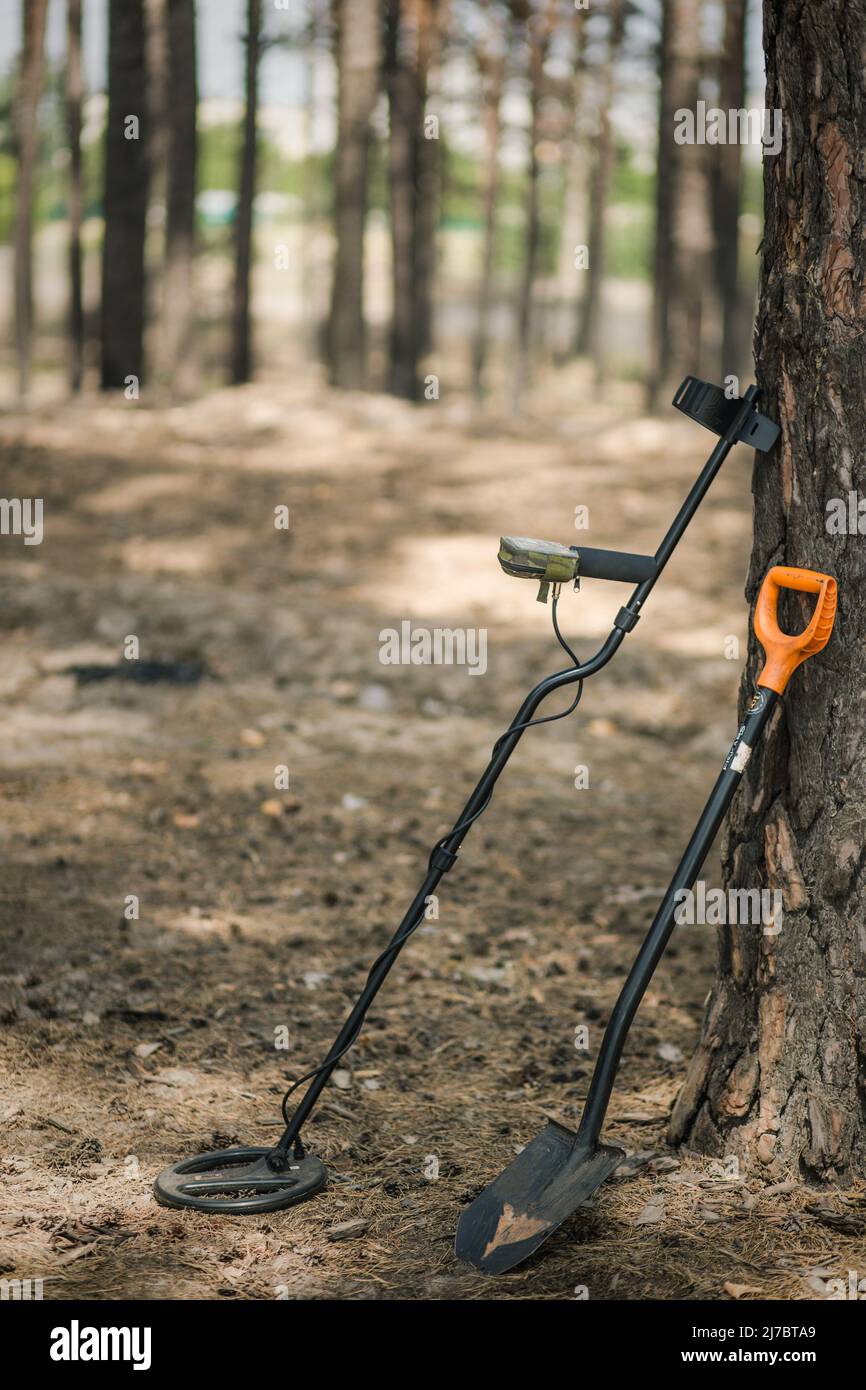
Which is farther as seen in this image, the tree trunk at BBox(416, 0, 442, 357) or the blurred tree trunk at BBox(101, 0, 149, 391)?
the tree trunk at BBox(416, 0, 442, 357)

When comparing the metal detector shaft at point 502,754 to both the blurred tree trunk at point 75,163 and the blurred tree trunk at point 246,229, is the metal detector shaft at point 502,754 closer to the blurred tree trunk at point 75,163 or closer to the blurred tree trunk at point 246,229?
the blurred tree trunk at point 246,229

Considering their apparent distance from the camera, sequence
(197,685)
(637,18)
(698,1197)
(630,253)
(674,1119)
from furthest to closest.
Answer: (630,253), (637,18), (197,685), (674,1119), (698,1197)

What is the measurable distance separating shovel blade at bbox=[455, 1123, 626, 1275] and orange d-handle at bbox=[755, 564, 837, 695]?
1.18 m

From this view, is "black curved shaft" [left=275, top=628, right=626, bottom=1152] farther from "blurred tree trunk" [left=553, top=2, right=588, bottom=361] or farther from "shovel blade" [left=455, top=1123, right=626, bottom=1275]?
"blurred tree trunk" [left=553, top=2, right=588, bottom=361]

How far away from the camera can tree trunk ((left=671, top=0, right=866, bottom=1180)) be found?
9.12 feet

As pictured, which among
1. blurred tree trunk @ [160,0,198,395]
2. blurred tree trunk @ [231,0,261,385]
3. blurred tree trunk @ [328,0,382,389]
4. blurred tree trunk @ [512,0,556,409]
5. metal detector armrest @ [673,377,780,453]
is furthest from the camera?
blurred tree trunk @ [512,0,556,409]

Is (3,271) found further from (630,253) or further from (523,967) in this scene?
(523,967)

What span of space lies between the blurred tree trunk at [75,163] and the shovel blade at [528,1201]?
1994cm

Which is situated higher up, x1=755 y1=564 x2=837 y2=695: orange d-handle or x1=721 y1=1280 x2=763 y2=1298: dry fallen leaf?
x1=755 y1=564 x2=837 y2=695: orange d-handle

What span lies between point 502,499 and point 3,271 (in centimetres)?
4167

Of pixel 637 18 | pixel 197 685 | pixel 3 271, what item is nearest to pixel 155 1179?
pixel 197 685

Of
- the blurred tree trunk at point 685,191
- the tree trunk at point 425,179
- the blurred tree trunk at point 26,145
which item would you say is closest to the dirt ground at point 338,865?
the blurred tree trunk at point 685,191

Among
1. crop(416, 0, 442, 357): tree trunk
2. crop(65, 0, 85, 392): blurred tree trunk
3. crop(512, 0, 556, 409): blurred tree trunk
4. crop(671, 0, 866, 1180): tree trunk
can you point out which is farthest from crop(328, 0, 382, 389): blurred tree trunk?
crop(671, 0, 866, 1180): tree trunk
